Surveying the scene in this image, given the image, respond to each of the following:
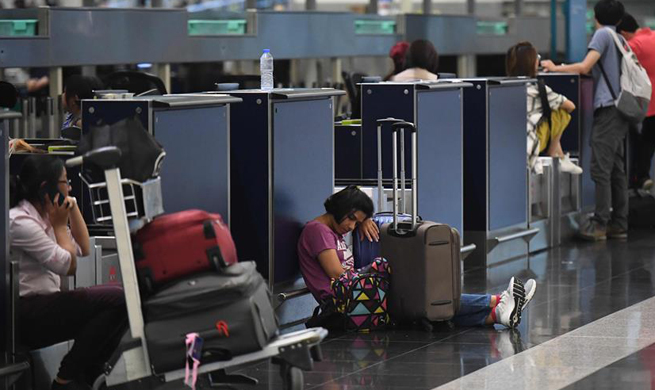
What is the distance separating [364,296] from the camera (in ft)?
22.5

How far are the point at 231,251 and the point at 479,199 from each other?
14.3 feet

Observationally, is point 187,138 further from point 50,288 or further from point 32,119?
point 32,119

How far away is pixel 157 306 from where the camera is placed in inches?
197

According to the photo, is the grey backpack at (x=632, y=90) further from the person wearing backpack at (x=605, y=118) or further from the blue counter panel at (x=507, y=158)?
the blue counter panel at (x=507, y=158)

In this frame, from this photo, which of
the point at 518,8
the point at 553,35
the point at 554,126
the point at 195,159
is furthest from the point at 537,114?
the point at 518,8

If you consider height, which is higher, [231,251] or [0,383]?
[231,251]

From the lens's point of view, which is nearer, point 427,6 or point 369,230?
point 369,230

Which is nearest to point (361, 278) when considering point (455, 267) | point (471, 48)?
point (455, 267)

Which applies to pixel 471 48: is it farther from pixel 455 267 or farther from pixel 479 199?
pixel 455 267

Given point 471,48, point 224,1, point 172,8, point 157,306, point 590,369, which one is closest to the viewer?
point 157,306

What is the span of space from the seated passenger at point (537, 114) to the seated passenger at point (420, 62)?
26.2 inches

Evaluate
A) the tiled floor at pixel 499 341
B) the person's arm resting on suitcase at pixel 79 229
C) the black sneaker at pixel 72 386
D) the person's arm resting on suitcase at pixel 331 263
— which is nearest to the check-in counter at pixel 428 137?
the tiled floor at pixel 499 341

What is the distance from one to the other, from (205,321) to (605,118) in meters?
6.03

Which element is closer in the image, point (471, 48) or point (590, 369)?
point (590, 369)
